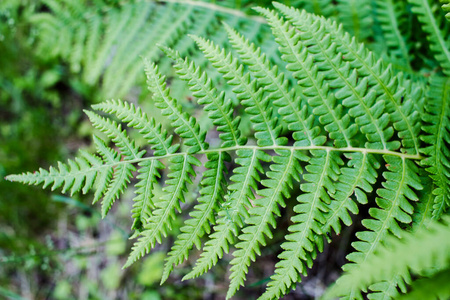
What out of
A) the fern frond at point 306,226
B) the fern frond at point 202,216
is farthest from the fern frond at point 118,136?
the fern frond at point 306,226

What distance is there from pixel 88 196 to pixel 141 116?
2.32m

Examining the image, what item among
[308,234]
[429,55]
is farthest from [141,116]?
[429,55]

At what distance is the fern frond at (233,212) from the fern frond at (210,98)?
0.08 m

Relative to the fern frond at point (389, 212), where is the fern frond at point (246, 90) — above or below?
above

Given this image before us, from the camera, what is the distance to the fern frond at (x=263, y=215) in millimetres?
1273

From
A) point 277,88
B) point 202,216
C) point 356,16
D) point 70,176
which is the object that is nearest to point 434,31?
point 356,16

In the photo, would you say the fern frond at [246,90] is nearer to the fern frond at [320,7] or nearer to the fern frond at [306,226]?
the fern frond at [306,226]

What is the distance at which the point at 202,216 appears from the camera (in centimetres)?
134

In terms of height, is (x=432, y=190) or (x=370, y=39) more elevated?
(x=370, y=39)

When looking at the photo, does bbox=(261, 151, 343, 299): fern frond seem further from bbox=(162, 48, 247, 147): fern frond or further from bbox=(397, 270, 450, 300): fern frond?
bbox=(397, 270, 450, 300): fern frond

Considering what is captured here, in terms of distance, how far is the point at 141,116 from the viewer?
136cm

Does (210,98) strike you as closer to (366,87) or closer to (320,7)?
(366,87)

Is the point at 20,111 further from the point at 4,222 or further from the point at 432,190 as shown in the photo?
the point at 432,190

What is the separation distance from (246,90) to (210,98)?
152 millimetres
